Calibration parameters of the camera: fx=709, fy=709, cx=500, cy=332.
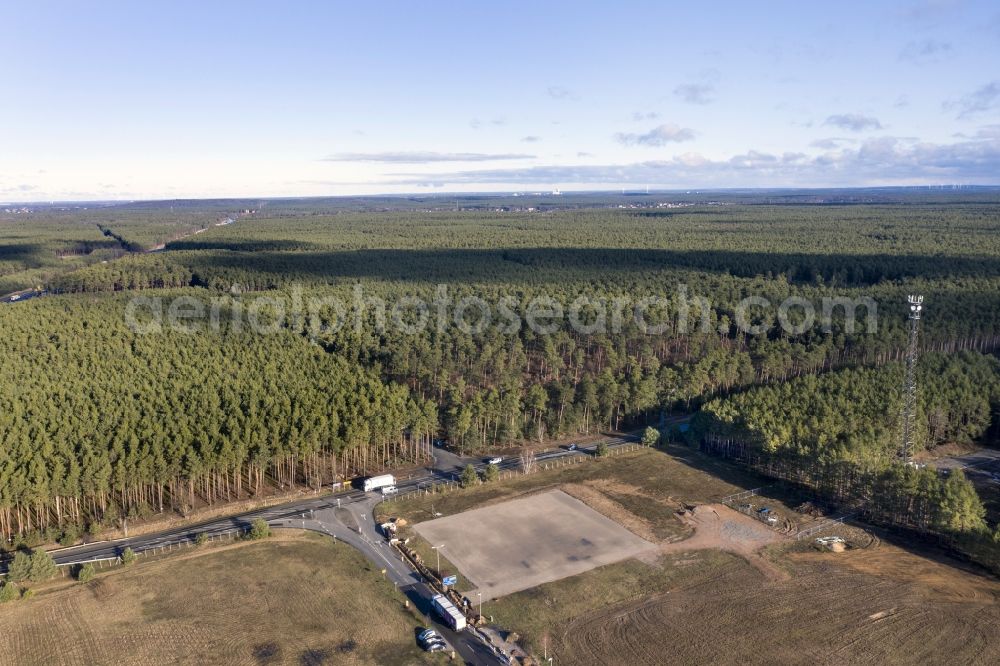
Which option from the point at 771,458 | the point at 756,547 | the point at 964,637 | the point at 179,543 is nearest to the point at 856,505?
the point at 771,458

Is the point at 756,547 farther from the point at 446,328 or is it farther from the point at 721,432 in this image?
the point at 446,328

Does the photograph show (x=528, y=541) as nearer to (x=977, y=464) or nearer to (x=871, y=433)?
(x=871, y=433)

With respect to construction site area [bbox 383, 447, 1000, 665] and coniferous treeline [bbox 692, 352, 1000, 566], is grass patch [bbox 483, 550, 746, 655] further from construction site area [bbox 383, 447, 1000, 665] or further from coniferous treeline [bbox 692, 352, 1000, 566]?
coniferous treeline [bbox 692, 352, 1000, 566]

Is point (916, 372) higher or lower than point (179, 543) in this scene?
higher

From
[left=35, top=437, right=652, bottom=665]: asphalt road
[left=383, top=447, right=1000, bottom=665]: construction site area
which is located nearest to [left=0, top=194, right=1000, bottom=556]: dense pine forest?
[left=35, top=437, right=652, bottom=665]: asphalt road

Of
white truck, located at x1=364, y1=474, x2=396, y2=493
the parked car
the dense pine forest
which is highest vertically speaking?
the dense pine forest

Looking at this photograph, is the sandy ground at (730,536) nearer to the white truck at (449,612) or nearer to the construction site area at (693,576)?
the construction site area at (693,576)
